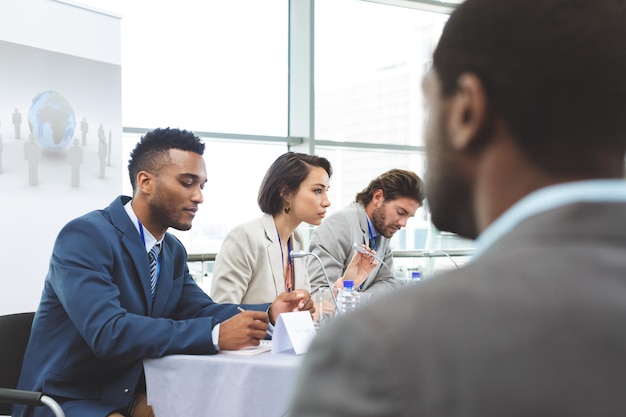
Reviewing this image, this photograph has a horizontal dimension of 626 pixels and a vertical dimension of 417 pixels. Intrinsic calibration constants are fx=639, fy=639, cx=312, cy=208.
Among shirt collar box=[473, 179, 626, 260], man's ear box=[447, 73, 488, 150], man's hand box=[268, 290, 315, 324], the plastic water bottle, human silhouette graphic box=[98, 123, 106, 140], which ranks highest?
human silhouette graphic box=[98, 123, 106, 140]

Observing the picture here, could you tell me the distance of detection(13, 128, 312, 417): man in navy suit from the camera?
1970 millimetres

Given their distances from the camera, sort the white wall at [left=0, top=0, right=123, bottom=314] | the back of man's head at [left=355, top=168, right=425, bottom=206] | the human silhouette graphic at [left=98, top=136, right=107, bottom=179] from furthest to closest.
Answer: the human silhouette graphic at [left=98, top=136, right=107, bottom=179] < the back of man's head at [left=355, top=168, right=425, bottom=206] < the white wall at [left=0, top=0, right=123, bottom=314]

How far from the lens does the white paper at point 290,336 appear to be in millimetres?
2043

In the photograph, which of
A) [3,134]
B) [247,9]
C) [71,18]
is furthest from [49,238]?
[247,9]

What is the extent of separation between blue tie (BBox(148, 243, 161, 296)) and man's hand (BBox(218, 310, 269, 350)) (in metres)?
0.38

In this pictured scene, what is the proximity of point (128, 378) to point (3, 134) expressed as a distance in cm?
191

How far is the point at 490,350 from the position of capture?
437 millimetres

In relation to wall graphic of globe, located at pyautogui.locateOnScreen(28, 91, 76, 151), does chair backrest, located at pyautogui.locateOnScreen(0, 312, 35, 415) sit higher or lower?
lower

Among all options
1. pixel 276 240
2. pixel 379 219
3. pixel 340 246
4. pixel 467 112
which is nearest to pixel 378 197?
pixel 379 219

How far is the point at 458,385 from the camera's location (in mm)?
436

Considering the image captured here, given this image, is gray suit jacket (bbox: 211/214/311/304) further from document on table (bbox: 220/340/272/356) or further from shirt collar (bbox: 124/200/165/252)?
document on table (bbox: 220/340/272/356)

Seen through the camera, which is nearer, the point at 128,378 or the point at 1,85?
the point at 128,378

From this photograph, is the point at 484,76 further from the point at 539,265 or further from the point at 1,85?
the point at 1,85

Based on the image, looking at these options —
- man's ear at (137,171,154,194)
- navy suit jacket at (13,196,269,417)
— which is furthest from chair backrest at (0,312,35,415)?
man's ear at (137,171,154,194)
